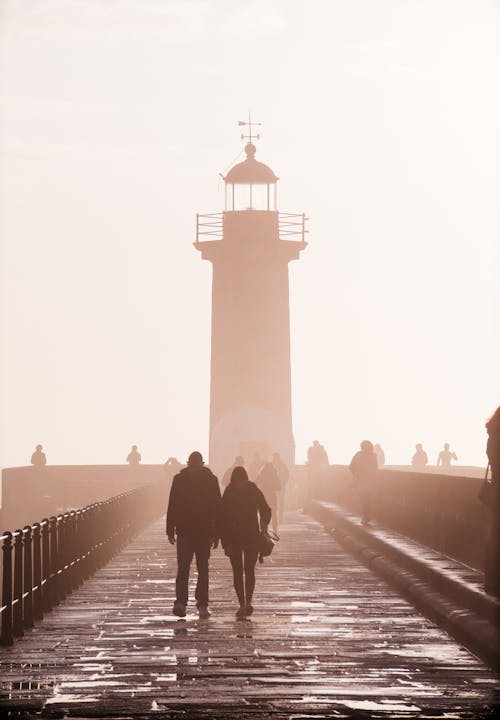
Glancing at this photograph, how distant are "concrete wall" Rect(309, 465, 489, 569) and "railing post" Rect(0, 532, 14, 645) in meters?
5.28

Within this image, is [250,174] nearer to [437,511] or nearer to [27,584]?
[437,511]

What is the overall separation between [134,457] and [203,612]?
47.1 m

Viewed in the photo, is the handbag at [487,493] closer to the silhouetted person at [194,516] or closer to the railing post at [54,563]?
the silhouetted person at [194,516]

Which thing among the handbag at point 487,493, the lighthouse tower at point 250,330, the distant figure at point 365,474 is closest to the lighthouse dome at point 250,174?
the lighthouse tower at point 250,330

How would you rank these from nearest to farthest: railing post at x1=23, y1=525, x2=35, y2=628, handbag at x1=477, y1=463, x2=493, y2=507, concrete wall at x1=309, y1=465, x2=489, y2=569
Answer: handbag at x1=477, y1=463, x2=493, y2=507
railing post at x1=23, y1=525, x2=35, y2=628
concrete wall at x1=309, y1=465, x2=489, y2=569

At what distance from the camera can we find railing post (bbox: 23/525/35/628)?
55.0 feet

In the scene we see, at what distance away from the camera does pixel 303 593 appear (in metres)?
21.1

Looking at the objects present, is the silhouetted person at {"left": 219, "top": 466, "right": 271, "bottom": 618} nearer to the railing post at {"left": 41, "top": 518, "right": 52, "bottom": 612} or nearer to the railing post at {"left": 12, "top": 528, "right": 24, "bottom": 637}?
the railing post at {"left": 41, "top": 518, "right": 52, "bottom": 612}

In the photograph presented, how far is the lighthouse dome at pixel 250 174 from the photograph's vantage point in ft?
187

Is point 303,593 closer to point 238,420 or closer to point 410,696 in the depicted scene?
point 410,696

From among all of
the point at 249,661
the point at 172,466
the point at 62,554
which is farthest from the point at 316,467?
the point at 249,661

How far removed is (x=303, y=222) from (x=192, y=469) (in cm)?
3994

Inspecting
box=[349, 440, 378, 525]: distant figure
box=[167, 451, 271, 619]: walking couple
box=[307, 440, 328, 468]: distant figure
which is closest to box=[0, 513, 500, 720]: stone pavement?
box=[167, 451, 271, 619]: walking couple

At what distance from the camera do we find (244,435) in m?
57.5
